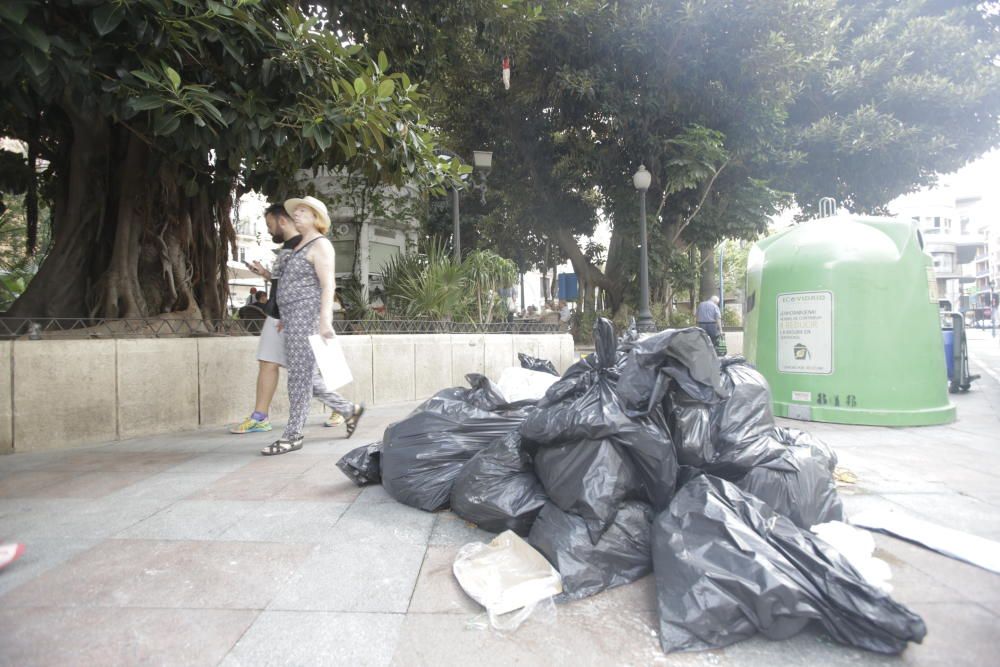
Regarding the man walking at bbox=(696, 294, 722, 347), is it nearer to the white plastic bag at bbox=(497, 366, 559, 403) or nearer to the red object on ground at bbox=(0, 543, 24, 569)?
the white plastic bag at bbox=(497, 366, 559, 403)

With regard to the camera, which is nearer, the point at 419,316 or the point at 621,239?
the point at 419,316

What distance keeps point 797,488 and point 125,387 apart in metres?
4.67

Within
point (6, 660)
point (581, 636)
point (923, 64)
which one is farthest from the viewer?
point (923, 64)

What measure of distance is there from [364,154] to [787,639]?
158 inches

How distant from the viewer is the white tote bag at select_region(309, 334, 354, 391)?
3359 mm

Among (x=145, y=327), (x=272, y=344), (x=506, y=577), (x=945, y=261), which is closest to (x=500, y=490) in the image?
(x=506, y=577)

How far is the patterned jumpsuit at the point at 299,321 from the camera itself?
3633 mm

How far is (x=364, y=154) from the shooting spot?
13.7ft

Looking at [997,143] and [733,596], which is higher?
[997,143]

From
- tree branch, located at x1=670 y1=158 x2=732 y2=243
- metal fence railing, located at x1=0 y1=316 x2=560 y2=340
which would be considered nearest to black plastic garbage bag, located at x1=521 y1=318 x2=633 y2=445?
metal fence railing, located at x1=0 y1=316 x2=560 y2=340

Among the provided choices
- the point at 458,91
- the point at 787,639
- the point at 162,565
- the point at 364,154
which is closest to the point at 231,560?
the point at 162,565

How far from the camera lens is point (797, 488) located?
2.12 metres

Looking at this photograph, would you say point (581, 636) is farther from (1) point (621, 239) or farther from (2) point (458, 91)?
(1) point (621, 239)

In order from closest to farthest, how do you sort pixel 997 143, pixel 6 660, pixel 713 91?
pixel 6 660 < pixel 713 91 < pixel 997 143
